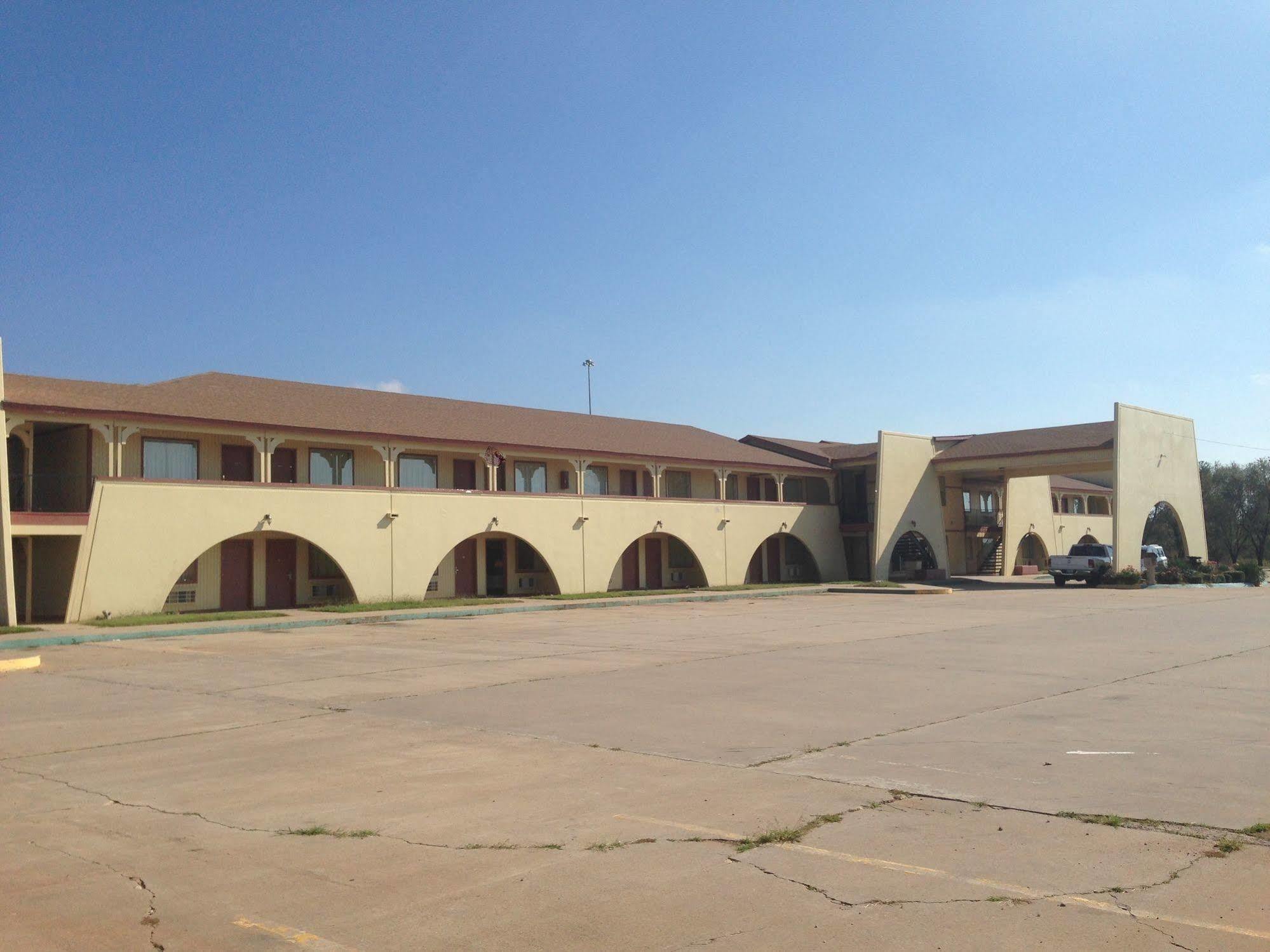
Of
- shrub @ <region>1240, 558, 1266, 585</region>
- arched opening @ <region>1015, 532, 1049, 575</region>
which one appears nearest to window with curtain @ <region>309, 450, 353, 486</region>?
shrub @ <region>1240, 558, 1266, 585</region>

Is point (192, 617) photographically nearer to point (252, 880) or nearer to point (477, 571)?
point (477, 571)

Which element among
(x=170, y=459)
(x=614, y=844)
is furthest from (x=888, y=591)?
(x=614, y=844)

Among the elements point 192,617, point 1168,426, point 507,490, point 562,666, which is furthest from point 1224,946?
point 1168,426

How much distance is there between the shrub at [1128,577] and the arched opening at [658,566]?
17.0 meters

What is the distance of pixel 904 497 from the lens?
48.8m

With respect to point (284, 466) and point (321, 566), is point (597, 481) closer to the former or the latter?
point (321, 566)

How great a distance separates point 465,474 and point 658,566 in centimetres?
1125

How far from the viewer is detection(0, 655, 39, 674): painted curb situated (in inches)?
683

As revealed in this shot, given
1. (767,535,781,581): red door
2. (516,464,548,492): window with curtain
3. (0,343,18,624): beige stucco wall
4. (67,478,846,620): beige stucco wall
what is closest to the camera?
(0,343,18,624): beige stucco wall

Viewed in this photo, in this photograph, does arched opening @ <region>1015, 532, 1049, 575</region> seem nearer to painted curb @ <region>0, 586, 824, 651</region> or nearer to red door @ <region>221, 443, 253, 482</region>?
painted curb @ <region>0, 586, 824, 651</region>

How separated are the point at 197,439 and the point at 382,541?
242 inches

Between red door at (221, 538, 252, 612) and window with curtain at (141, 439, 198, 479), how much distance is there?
2.55m

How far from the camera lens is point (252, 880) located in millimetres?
6211

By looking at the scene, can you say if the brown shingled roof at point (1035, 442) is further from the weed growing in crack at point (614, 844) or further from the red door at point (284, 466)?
the weed growing in crack at point (614, 844)
